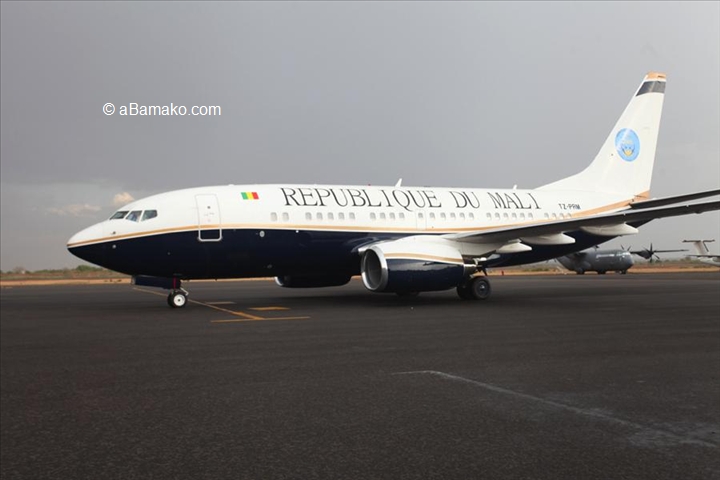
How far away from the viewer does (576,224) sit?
17219 mm

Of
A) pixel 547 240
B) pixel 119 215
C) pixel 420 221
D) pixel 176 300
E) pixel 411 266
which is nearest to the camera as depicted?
pixel 119 215

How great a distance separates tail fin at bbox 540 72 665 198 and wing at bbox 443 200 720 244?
5.38 m

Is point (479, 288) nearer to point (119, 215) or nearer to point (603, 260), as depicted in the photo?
point (119, 215)

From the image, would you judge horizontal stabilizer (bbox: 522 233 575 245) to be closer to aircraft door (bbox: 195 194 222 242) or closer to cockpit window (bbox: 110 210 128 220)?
aircraft door (bbox: 195 194 222 242)

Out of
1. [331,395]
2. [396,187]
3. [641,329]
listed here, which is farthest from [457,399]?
[396,187]

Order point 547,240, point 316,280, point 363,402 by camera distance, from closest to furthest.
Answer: point 363,402 < point 547,240 < point 316,280

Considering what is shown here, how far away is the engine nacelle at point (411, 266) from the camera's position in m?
16.6

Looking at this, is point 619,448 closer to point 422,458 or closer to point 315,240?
point 422,458

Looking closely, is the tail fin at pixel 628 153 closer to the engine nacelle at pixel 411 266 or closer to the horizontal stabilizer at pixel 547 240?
the horizontal stabilizer at pixel 547 240

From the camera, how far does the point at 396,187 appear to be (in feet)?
68.5

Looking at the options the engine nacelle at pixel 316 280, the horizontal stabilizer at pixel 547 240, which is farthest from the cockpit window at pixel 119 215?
the horizontal stabilizer at pixel 547 240

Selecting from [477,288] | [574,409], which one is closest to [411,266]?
[477,288]

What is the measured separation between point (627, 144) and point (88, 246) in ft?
68.3

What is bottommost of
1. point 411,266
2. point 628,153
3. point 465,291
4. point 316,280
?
point 465,291
